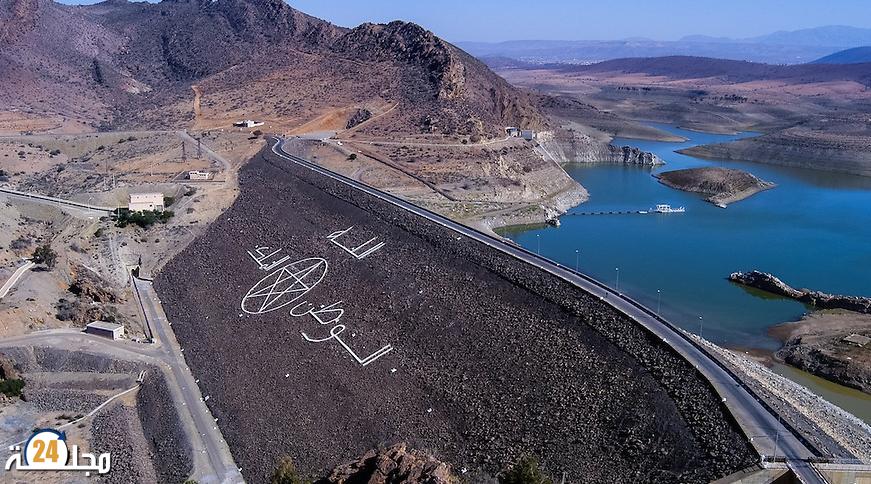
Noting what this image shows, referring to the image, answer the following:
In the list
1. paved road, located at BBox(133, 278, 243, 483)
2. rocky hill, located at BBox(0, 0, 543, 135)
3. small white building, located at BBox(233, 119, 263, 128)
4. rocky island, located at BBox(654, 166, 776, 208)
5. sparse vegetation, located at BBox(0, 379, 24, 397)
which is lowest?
paved road, located at BBox(133, 278, 243, 483)

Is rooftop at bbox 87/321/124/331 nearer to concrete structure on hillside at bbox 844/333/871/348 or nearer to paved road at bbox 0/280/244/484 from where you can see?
paved road at bbox 0/280/244/484

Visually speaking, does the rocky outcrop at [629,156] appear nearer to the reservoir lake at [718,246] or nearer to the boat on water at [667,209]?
the reservoir lake at [718,246]

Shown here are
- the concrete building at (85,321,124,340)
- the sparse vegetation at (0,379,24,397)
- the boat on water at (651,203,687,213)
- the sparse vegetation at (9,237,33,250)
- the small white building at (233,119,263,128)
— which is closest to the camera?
the sparse vegetation at (0,379,24,397)

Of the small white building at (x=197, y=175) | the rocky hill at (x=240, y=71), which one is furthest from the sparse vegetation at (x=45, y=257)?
the rocky hill at (x=240, y=71)

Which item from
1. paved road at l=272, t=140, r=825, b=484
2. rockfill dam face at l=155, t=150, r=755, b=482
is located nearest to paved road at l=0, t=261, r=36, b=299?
rockfill dam face at l=155, t=150, r=755, b=482

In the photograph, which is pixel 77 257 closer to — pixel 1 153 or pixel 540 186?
pixel 1 153

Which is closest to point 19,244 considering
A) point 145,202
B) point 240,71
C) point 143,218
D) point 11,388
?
point 143,218

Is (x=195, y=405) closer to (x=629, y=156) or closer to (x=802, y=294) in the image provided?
(x=802, y=294)
